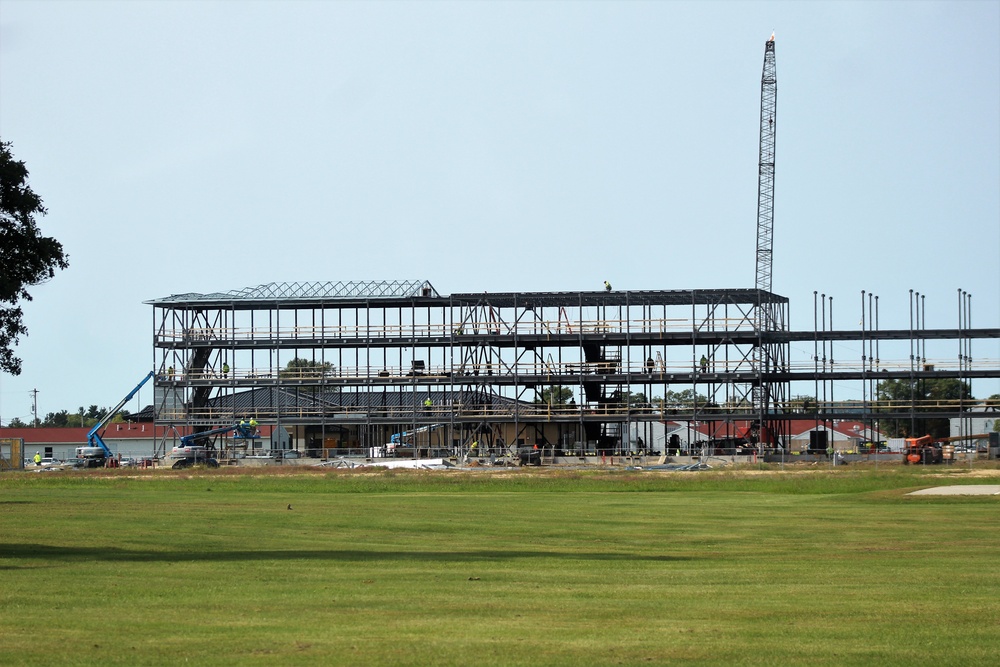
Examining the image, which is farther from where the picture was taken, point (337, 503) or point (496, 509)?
point (337, 503)

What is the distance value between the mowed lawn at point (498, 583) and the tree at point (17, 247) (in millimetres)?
4517

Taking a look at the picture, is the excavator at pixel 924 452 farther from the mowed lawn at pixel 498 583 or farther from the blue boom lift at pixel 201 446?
the blue boom lift at pixel 201 446

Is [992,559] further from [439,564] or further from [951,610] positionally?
[439,564]

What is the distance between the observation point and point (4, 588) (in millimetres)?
19125

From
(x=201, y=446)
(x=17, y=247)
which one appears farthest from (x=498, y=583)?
(x=201, y=446)

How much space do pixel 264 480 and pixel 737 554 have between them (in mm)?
39782

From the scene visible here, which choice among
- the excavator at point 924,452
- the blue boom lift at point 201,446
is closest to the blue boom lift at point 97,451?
the blue boom lift at point 201,446

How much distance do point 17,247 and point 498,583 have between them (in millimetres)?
12913

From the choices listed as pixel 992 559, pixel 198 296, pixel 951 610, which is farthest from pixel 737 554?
pixel 198 296

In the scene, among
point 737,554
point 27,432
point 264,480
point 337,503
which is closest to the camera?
point 737,554

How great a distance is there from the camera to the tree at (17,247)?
2614 centimetres

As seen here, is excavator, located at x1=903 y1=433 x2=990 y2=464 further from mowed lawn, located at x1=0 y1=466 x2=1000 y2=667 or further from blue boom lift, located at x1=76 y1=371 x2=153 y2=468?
blue boom lift, located at x1=76 y1=371 x2=153 y2=468

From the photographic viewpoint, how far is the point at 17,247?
86.8ft

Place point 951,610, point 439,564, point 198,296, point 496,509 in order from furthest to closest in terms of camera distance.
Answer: point 198,296, point 496,509, point 439,564, point 951,610
